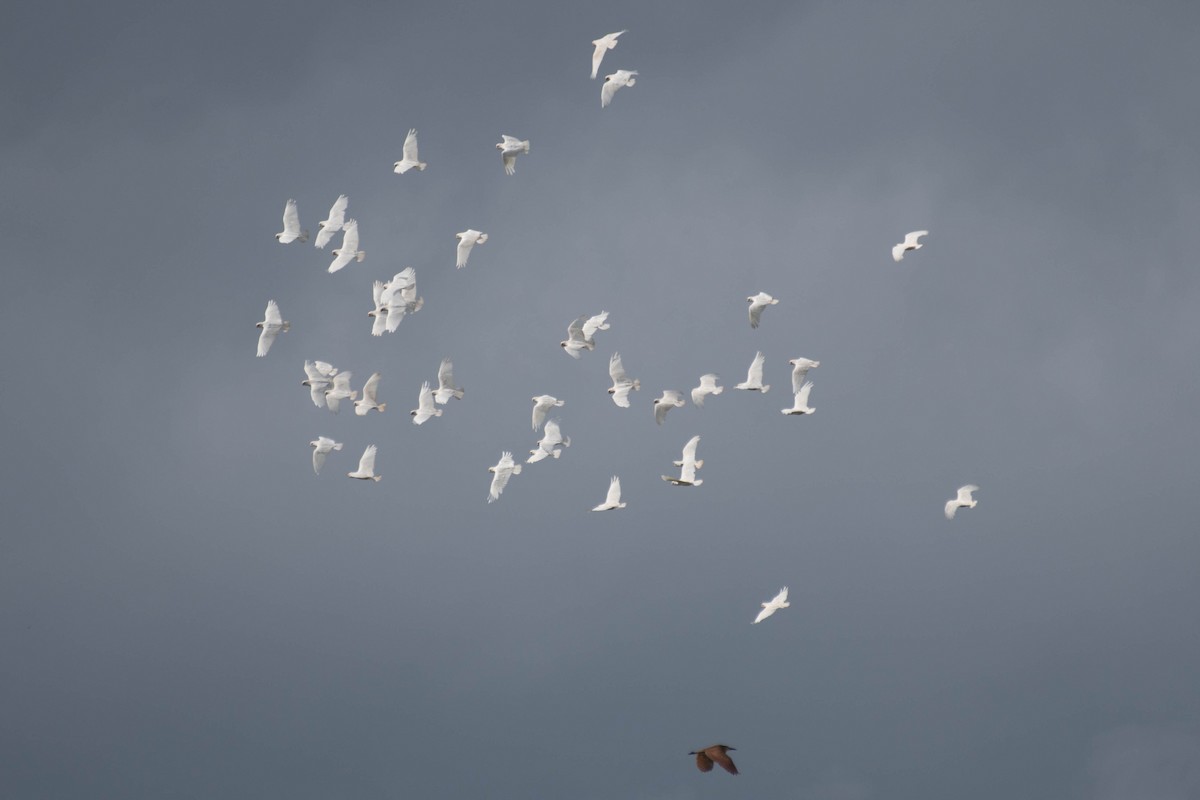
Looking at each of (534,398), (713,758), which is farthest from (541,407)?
(713,758)

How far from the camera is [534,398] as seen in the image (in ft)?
300

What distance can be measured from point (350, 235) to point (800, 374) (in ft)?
62.2

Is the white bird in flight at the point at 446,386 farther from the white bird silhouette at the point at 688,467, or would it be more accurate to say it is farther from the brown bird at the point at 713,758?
the brown bird at the point at 713,758

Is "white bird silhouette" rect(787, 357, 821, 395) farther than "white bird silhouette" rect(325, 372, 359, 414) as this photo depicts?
No

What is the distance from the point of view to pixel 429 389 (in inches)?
3698

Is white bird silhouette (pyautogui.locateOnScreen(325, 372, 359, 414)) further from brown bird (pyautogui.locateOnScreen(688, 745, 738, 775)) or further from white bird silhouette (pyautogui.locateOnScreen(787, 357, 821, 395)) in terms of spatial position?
brown bird (pyautogui.locateOnScreen(688, 745, 738, 775))

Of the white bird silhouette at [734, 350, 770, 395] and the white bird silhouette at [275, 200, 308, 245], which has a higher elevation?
the white bird silhouette at [275, 200, 308, 245]

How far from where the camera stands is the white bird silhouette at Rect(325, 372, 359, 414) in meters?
93.3

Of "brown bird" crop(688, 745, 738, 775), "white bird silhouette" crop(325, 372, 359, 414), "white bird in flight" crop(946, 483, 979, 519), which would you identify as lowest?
"brown bird" crop(688, 745, 738, 775)

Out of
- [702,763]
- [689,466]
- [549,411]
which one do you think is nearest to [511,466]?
[549,411]

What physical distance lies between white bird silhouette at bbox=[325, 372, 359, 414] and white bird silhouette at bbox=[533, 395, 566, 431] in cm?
760

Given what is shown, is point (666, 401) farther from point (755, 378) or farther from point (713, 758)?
point (713, 758)

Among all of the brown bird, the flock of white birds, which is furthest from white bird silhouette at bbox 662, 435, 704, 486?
the brown bird

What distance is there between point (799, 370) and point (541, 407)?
405 inches
